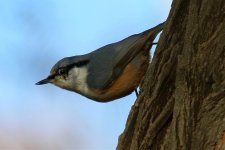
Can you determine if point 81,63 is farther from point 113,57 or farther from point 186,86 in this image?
point 186,86

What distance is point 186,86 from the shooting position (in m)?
2.44

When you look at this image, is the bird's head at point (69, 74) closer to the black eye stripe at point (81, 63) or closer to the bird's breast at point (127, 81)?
the black eye stripe at point (81, 63)

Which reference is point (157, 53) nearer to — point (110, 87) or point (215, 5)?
point (215, 5)

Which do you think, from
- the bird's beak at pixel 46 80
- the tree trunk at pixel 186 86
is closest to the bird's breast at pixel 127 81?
the bird's beak at pixel 46 80

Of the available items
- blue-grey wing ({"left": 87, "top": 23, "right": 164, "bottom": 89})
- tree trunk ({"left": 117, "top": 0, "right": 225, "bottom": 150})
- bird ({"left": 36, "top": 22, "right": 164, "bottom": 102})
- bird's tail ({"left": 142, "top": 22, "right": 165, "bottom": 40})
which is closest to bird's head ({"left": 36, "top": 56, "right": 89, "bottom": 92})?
bird ({"left": 36, "top": 22, "right": 164, "bottom": 102})

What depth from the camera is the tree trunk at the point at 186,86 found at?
232 cm

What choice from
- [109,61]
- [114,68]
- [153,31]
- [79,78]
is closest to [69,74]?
[79,78]

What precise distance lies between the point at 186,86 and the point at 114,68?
5.07 ft

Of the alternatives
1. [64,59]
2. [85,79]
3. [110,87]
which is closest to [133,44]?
[110,87]

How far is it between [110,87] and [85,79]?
49cm

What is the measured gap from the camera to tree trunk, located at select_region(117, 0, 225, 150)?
2.32m

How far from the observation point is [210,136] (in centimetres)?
228

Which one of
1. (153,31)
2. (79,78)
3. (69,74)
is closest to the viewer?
(153,31)

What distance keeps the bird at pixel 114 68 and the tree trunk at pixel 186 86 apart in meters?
0.85
